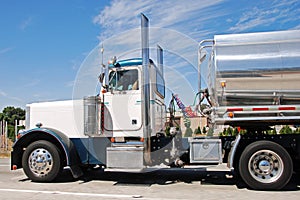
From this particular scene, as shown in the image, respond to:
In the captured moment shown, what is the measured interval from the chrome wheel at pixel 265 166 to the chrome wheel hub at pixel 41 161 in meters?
4.77

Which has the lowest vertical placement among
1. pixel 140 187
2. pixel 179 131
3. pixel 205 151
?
pixel 140 187

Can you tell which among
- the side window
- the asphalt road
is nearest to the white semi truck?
the side window

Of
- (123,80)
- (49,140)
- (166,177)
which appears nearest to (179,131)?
(166,177)

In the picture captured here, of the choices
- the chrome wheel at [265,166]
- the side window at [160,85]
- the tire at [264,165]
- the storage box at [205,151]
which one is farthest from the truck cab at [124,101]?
the chrome wheel at [265,166]

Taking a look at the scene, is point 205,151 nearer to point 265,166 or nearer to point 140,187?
point 265,166

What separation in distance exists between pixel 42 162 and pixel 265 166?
5244mm

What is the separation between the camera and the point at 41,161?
8.36 meters

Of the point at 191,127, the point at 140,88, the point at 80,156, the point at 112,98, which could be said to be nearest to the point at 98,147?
the point at 80,156

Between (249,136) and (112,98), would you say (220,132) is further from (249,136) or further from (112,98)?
(112,98)

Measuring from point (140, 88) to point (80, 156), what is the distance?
7.51 feet

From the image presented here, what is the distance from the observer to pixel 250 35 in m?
7.44

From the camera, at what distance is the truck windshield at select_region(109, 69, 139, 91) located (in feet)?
27.6

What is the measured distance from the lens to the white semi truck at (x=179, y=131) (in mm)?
7238

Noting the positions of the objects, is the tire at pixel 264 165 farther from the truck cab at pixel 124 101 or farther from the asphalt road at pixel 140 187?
the truck cab at pixel 124 101
